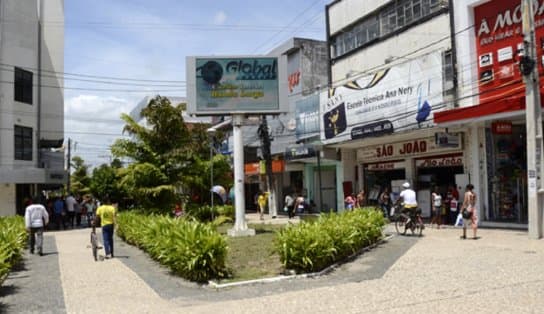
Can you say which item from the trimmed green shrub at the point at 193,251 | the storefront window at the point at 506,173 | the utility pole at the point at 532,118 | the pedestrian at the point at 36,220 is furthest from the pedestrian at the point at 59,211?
the utility pole at the point at 532,118

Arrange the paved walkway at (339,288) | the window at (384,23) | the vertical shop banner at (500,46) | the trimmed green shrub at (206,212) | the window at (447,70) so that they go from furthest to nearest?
the trimmed green shrub at (206,212) → the window at (384,23) → the window at (447,70) → the vertical shop banner at (500,46) → the paved walkway at (339,288)

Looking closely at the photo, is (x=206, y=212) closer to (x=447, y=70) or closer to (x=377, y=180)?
(x=377, y=180)

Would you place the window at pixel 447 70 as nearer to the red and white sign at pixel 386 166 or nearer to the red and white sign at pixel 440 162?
the red and white sign at pixel 440 162

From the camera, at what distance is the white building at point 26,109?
96.7 ft

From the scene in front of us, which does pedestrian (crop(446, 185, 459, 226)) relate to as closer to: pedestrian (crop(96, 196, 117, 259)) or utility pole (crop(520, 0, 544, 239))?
utility pole (crop(520, 0, 544, 239))

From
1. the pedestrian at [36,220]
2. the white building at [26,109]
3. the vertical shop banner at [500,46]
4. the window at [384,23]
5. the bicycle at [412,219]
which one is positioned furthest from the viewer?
the white building at [26,109]

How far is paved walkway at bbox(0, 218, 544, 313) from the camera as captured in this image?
320 inches

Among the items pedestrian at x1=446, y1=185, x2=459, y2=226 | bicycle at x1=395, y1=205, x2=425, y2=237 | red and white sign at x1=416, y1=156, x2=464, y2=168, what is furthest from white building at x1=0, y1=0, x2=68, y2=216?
pedestrian at x1=446, y1=185, x2=459, y2=226

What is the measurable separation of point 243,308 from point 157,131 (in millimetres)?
15475

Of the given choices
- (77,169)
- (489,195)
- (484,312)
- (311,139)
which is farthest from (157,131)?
(77,169)

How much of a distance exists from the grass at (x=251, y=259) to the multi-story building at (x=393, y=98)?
8742 mm

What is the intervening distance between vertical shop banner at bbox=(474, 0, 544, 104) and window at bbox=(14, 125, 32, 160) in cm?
2430

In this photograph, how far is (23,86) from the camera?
102ft

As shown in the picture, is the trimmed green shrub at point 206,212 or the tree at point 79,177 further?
the tree at point 79,177
